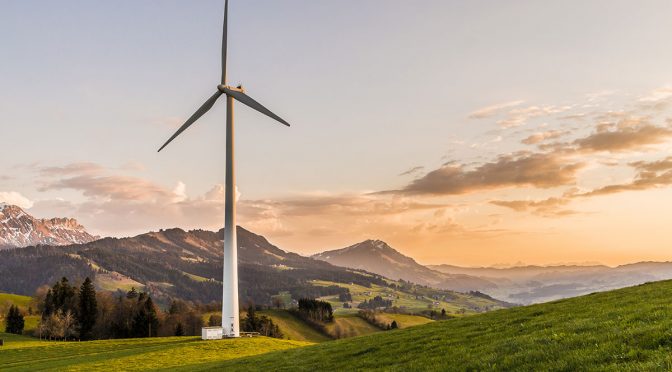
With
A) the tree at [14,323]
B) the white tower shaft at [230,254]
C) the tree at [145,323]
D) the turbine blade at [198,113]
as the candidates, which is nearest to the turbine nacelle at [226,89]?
the turbine blade at [198,113]

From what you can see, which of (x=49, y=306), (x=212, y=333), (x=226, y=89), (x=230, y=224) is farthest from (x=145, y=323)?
(x=226, y=89)

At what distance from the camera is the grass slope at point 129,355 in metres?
56.8

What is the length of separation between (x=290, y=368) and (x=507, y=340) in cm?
1598

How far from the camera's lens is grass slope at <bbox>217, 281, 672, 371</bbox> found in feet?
60.0

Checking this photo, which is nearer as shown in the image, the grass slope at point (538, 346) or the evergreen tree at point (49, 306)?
the grass slope at point (538, 346)

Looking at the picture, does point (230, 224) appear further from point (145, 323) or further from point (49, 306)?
point (49, 306)

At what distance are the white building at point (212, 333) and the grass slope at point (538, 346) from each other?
1607 inches

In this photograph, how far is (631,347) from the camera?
61.5ft

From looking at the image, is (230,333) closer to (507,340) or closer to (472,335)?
(472,335)

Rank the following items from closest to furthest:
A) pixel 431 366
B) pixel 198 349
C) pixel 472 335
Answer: pixel 431 366, pixel 472 335, pixel 198 349

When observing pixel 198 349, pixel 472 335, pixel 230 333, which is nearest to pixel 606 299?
pixel 472 335

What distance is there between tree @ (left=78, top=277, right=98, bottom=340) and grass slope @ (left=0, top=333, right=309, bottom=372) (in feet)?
236

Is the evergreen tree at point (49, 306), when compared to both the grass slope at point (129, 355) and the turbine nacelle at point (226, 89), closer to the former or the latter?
the grass slope at point (129, 355)

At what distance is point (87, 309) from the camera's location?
508ft
